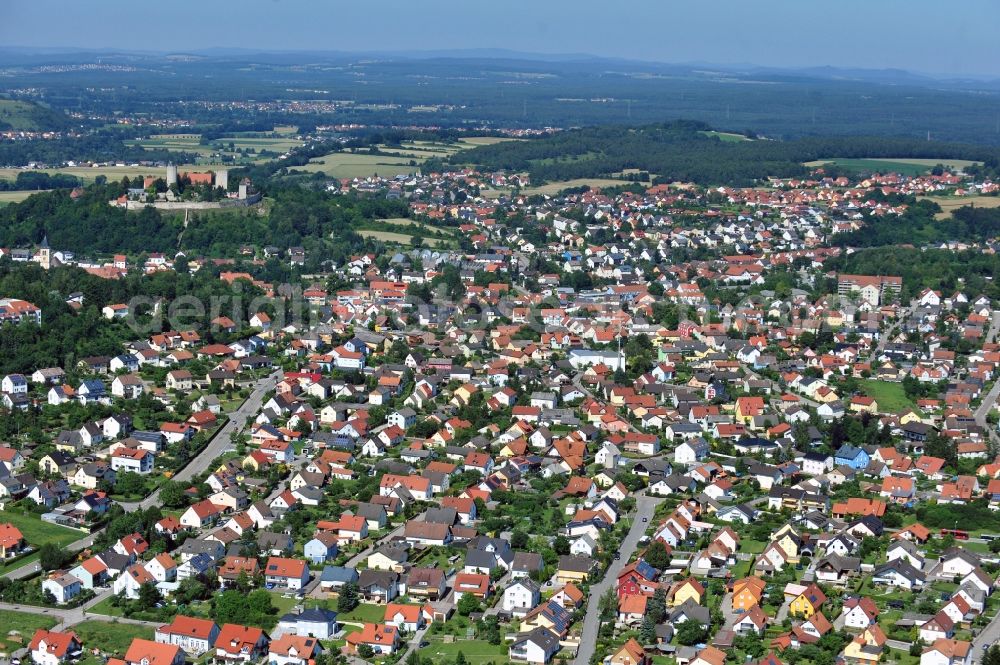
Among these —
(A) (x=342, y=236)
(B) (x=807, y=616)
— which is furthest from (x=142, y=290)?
(B) (x=807, y=616)

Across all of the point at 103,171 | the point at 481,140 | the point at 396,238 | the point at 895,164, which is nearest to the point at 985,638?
the point at 396,238

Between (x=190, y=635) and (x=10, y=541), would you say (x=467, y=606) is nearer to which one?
(x=190, y=635)

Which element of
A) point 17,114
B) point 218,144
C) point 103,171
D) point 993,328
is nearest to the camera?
point 993,328

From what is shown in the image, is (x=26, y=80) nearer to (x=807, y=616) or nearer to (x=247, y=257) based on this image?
(x=247, y=257)

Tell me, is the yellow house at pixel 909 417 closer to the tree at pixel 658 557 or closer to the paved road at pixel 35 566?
the tree at pixel 658 557

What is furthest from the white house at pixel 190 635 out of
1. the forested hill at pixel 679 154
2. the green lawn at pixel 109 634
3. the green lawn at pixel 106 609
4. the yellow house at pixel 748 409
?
the forested hill at pixel 679 154

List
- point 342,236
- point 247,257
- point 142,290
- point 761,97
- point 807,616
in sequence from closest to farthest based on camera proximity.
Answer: point 807,616, point 142,290, point 247,257, point 342,236, point 761,97
